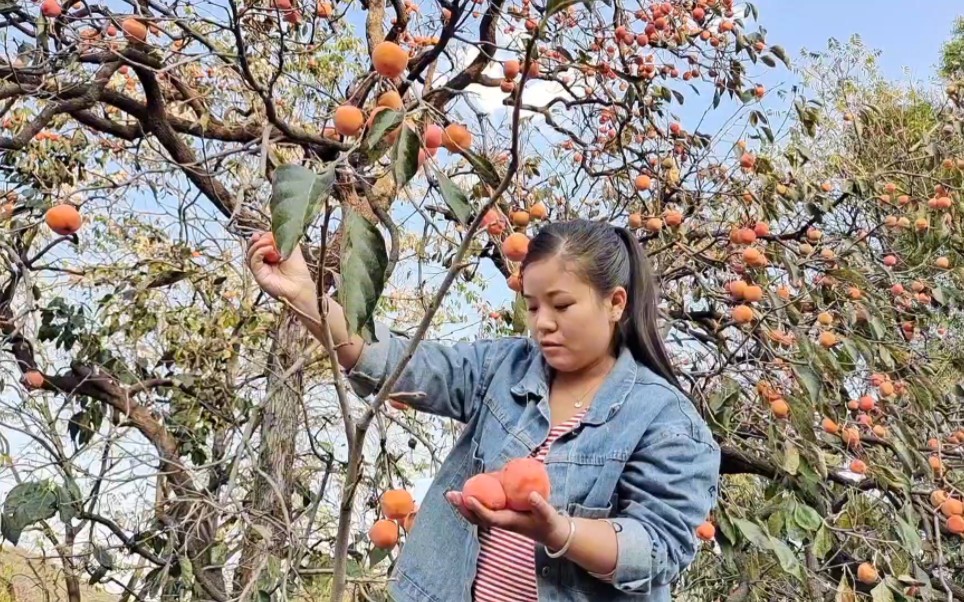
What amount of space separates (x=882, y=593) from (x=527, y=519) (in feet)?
4.97

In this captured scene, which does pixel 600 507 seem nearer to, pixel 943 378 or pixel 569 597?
pixel 569 597

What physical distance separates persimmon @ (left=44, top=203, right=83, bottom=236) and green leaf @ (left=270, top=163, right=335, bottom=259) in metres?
1.05

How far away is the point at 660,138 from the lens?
9.50ft

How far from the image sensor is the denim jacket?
1036 millimetres

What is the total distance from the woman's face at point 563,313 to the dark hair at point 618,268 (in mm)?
23

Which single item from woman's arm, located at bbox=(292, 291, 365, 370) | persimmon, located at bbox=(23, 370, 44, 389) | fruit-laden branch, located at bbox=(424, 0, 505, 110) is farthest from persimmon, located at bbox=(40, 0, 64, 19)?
woman's arm, located at bbox=(292, 291, 365, 370)

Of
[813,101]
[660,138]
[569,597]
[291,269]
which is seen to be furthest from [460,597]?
[813,101]

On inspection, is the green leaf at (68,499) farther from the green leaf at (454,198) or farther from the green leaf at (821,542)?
the green leaf at (821,542)

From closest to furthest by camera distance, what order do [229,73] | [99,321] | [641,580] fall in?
[641,580] < [99,321] < [229,73]

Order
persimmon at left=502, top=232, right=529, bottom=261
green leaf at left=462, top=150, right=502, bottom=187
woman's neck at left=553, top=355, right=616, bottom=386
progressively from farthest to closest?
persimmon at left=502, top=232, right=529, bottom=261 < woman's neck at left=553, top=355, right=616, bottom=386 < green leaf at left=462, top=150, right=502, bottom=187

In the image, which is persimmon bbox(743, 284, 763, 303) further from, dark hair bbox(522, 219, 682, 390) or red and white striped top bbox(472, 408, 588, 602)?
red and white striped top bbox(472, 408, 588, 602)

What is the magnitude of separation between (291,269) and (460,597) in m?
0.52

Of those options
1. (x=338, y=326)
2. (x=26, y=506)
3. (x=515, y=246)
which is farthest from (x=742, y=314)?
(x=26, y=506)

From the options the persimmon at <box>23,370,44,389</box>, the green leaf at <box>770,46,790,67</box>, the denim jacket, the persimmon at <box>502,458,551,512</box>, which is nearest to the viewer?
the persimmon at <box>502,458,551,512</box>
